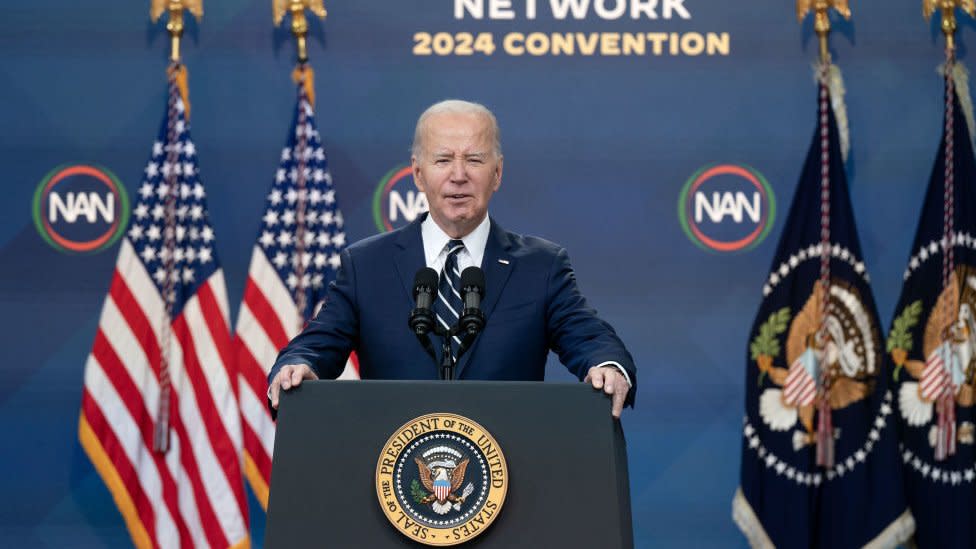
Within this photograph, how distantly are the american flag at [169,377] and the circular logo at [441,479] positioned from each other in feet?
10.6

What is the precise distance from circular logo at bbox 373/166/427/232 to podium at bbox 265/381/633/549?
3.22 meters

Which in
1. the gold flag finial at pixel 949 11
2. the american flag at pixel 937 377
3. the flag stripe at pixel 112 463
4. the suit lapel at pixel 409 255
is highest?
the gold flag finial at pixel 949 11

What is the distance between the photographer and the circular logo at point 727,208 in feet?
17.1

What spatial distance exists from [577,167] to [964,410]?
197 cm

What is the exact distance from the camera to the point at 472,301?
2201mm

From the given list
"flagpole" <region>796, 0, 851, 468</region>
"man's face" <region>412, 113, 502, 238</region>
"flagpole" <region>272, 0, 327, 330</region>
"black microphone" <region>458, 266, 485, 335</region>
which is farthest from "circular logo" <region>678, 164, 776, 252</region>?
"black microphone" <region>458, 266, 485, 335</region>

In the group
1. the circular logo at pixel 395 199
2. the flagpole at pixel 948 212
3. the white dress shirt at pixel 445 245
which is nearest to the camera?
the white dress shirt at pixel 445 245

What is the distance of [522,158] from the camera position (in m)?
5.24

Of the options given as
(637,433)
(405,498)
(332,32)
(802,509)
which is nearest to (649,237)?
(637,433)

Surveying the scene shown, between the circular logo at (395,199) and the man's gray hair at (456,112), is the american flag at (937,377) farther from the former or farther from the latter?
the man's gray hair at (456,112)

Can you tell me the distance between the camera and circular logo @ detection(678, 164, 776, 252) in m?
5.21

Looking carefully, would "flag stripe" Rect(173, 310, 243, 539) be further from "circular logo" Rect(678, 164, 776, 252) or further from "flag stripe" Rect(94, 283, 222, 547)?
"circular logo" Rect(678, 164, 776, 252)

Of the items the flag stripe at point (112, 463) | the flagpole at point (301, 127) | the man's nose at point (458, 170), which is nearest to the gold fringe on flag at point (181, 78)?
the flagpole at point (301, 127)

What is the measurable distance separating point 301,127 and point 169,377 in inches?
Result: 49.1
